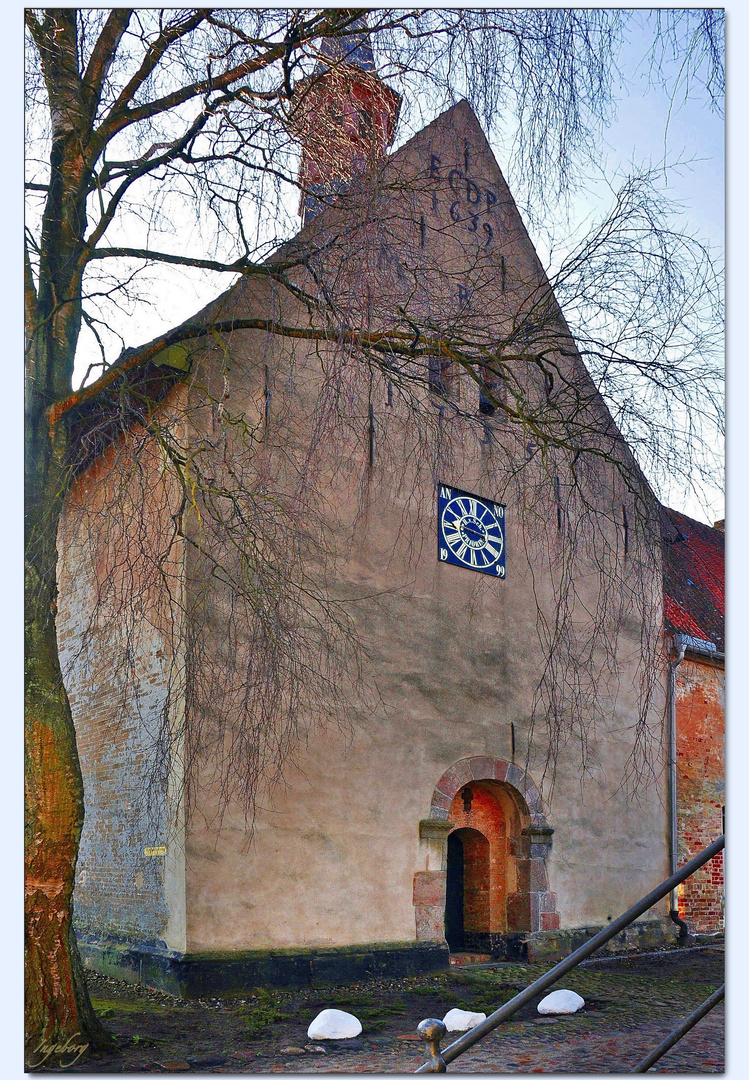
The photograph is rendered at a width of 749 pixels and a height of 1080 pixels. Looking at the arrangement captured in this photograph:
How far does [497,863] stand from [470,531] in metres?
2.56

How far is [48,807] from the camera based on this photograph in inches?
156

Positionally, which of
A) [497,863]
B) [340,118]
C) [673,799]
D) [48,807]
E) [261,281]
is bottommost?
[497,863]

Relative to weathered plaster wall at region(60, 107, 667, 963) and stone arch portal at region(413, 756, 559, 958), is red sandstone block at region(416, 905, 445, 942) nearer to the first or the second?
weathered plaster wall at region(60, 107, 667, 963)

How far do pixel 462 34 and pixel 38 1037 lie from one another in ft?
14.3

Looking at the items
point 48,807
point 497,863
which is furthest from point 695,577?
point 497,863

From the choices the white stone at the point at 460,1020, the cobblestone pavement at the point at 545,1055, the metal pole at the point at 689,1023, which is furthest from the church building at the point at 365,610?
the metal pole at the point at 689,1023

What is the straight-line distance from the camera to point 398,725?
656cm

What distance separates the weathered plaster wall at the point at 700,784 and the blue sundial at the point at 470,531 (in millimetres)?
1543

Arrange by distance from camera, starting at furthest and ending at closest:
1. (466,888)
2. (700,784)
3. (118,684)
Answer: (466,888) → (700,784) → (118,684)

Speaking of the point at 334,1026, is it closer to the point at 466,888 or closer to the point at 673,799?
the point at 466,888

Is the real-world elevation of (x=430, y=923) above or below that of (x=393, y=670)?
below

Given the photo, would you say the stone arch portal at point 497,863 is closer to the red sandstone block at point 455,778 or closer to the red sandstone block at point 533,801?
the red sandstone block at point 533,801

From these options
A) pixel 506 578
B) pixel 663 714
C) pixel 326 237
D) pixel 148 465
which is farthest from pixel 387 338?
pixel 663 714

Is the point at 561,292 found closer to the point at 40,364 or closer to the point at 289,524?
the point at 289,524
